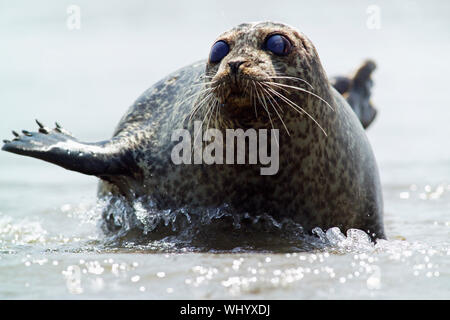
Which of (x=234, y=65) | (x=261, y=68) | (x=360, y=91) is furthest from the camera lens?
(x=360, y=91)

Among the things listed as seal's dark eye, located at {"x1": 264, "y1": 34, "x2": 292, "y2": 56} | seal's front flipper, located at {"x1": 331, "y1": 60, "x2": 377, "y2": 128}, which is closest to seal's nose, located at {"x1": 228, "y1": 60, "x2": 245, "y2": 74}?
seal's dark eye, located at {"x1": 264, "y1": 34, "x2": 292, "y2": 56}

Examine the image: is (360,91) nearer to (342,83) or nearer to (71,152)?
(342,83)

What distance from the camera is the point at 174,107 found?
20.9 feet

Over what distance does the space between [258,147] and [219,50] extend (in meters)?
0.71

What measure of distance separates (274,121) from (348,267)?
120 cm

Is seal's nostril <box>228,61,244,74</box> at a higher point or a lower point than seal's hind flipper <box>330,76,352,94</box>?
higher

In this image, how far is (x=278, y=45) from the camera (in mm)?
5281

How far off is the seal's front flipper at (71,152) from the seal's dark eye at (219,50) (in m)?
1.25

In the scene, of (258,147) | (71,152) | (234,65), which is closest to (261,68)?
(234,65)

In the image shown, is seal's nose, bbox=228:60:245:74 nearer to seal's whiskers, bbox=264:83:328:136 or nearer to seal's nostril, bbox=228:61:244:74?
seal's nostril, bbox=228:61:244:74

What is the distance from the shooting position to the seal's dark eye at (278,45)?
5281 mm

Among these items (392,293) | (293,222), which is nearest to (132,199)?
(293,222)

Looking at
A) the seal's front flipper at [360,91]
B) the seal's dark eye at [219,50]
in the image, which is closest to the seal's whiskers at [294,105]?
the seal's dark eye at [219,50]

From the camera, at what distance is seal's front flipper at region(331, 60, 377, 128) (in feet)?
30.0
